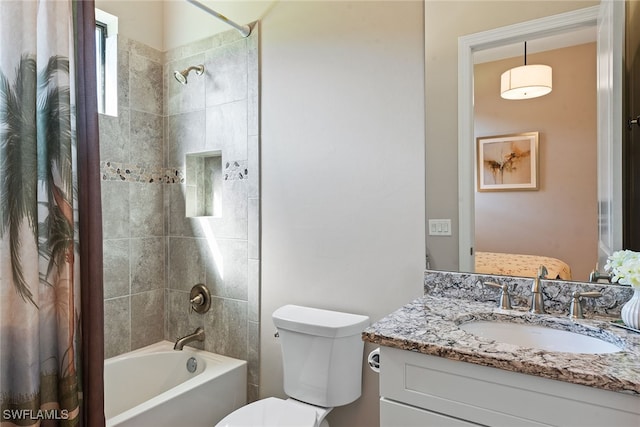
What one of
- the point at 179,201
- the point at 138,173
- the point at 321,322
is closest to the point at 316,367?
the point at 321,322

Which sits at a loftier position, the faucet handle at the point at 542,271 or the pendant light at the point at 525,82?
the pendant light at the point at 525,82

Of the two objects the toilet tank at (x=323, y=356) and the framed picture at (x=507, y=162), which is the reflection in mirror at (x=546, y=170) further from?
the toilet tank at (x=323, y=356)

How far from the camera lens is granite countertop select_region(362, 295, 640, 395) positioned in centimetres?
88

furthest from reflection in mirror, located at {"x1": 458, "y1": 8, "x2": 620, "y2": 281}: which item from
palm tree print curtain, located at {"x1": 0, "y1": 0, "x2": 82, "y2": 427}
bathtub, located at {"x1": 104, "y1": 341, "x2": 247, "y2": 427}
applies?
palm tree print curtain, located at {"x1": 0, "y1": 0, "x2": 82, "y2": 427}

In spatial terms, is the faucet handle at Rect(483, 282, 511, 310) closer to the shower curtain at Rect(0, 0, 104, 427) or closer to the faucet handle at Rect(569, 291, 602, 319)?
the faucet handle at Rect(569, 291, 602, 319)

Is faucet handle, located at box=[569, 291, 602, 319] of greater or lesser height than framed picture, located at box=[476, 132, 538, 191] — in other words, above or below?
below

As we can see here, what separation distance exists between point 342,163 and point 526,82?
82 centimetres

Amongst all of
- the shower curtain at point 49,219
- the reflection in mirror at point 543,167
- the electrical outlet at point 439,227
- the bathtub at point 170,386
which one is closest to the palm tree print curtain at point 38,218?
the shower curtain at point 49,219

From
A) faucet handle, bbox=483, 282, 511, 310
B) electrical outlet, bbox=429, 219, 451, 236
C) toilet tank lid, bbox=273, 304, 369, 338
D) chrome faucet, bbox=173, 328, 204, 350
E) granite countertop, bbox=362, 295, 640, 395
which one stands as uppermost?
electrical outlet, bbox=429, 219, 451, 236

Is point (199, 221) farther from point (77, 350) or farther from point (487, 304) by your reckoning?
point (487, 304)

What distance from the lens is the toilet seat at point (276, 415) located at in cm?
155

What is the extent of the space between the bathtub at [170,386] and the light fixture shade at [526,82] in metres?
1.86

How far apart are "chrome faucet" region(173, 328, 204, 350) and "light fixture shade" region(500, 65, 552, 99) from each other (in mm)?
2030

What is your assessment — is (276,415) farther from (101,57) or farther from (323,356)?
(101,57)
